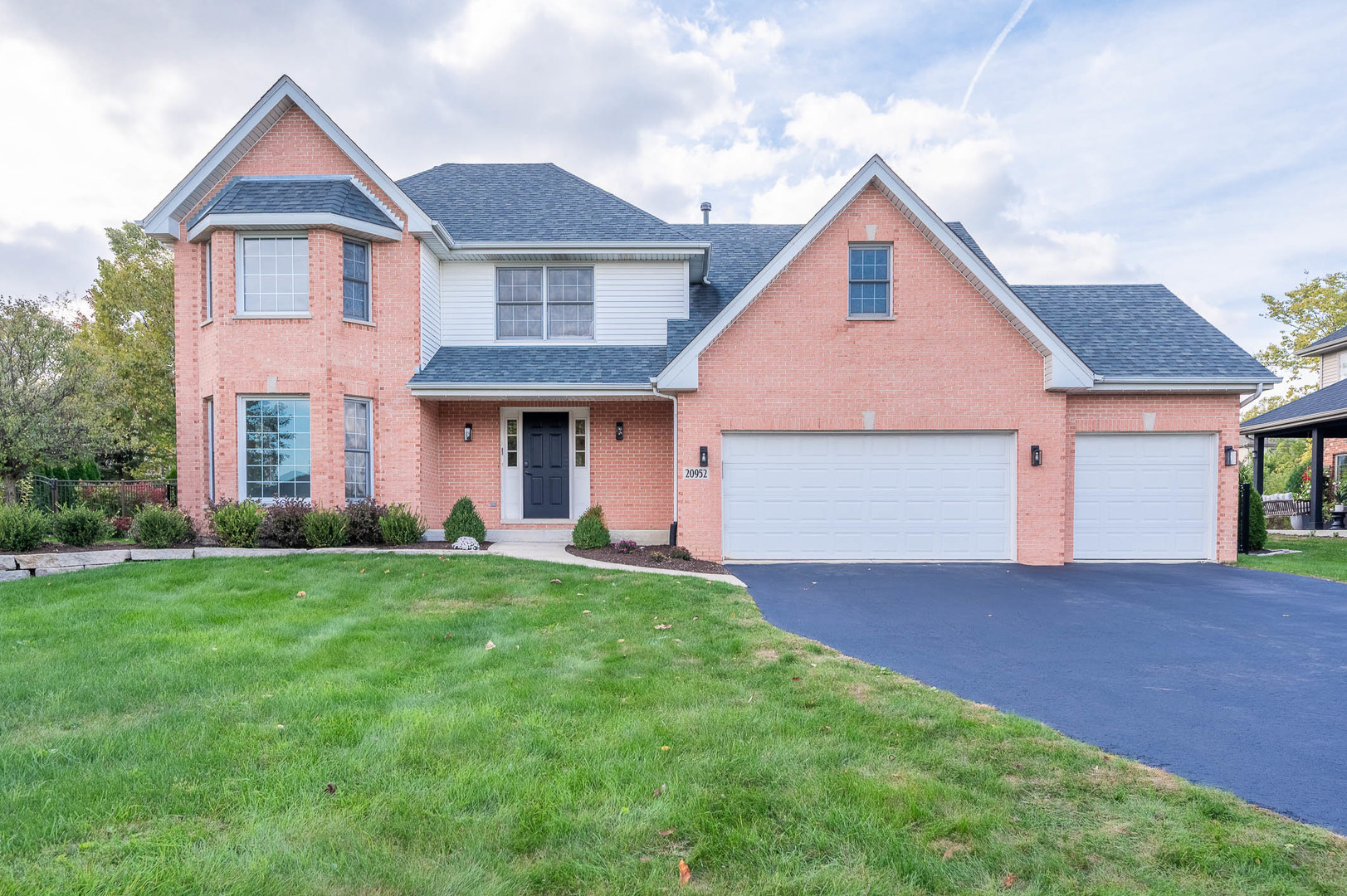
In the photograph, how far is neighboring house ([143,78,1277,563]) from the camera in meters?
11.3

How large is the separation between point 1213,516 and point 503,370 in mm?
13701

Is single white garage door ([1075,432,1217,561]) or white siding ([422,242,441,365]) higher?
white siding ([422,242,441,365])

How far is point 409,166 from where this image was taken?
84.0 ft

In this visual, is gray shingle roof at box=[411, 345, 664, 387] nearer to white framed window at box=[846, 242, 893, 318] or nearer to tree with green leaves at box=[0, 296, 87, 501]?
white framed window at box=[846, 242, 893, 318]

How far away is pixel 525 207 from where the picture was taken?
47.1ft

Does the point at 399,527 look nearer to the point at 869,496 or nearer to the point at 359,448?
the point at 359,448

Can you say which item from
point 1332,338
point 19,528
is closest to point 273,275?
point 19,528

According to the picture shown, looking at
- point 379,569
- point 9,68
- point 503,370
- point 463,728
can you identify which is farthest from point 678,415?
point 9,68

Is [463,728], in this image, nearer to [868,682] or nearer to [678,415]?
[868,682]

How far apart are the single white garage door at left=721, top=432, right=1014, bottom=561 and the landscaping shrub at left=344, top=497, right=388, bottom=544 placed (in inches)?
247

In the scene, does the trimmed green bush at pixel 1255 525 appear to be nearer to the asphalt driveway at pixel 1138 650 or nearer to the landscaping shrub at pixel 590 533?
the asphalt driveway at pixel 1138 650

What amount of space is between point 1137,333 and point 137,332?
3244 cm

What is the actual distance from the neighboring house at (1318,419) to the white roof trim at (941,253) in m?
12.4

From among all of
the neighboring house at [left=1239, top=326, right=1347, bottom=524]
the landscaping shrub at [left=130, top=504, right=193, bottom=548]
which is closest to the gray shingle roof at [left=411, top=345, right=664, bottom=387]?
the landscaping shrub at [left=130, top=504, right=193, bottom=548]
